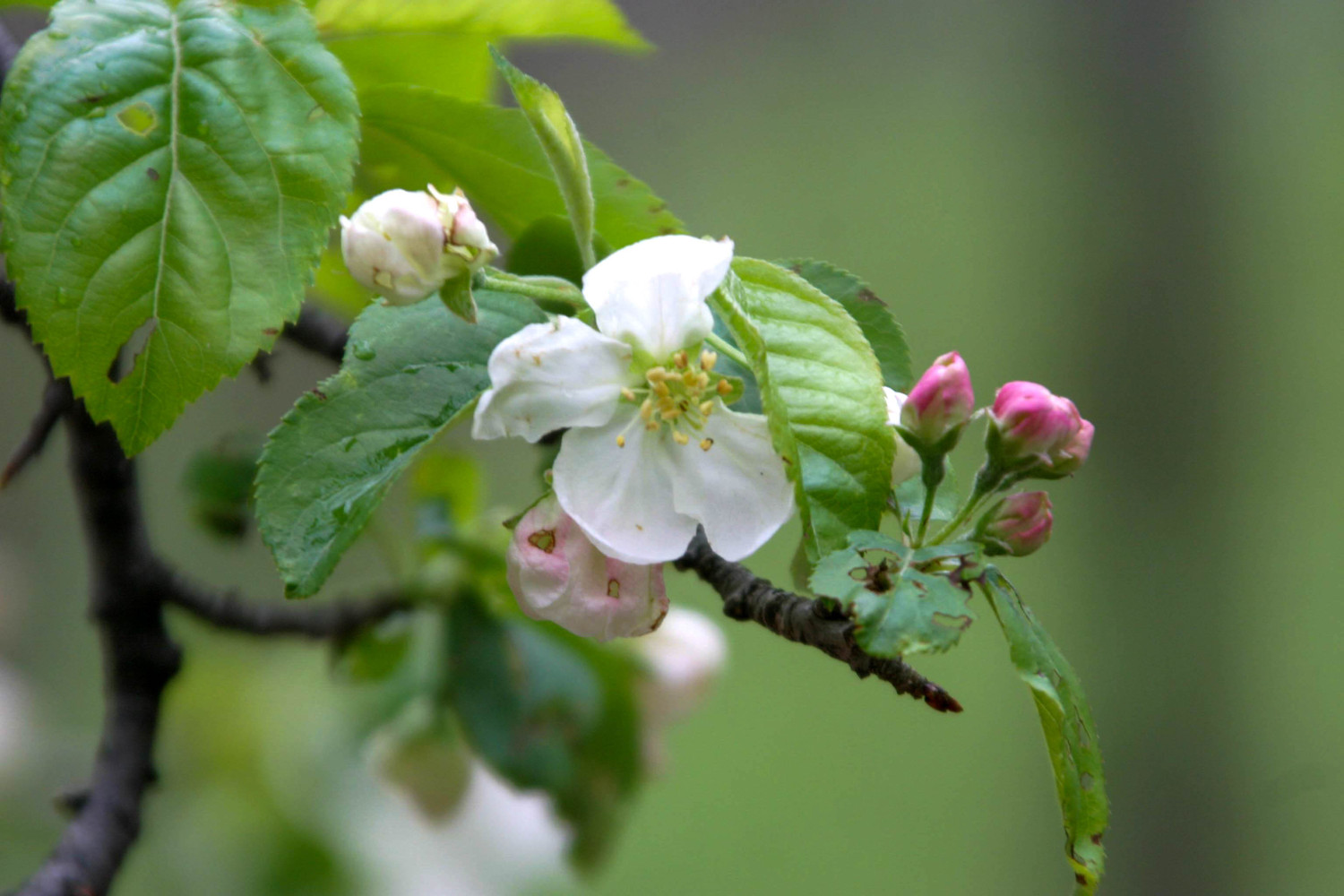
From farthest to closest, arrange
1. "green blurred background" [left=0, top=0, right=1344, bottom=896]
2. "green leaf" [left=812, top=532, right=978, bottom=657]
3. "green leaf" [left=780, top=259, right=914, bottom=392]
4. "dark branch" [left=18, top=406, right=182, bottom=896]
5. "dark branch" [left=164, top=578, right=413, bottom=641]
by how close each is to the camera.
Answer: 1. "green blurred background" [left=0, top=0, right=1344, bottom=896]
2. "dark branch" [left=164, top=578, right=413, bottom=641]
3. "dark branch" [left=18, top=406, right=182, bottom=896]
4. "green leaf" [left=780, top=259, right=914, bottom=392]
5. "green leaf" [left=812, top=532, right=978, bottom=657]

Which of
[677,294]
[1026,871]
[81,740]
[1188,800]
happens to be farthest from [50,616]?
[677,294]

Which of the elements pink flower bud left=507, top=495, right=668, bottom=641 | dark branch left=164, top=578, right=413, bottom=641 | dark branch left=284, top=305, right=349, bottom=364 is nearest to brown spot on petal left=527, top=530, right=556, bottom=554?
pink flower bud left=507, top=495, right=668, bottom=641

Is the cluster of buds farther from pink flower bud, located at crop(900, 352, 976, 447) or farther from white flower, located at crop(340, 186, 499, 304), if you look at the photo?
white flower, located at crop(340, 186, 499, 304)

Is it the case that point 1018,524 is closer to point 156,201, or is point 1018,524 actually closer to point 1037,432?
point 1037,432

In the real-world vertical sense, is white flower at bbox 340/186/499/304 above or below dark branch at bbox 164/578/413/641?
above

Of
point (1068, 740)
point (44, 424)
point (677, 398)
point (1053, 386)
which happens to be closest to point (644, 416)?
point (677, 398)

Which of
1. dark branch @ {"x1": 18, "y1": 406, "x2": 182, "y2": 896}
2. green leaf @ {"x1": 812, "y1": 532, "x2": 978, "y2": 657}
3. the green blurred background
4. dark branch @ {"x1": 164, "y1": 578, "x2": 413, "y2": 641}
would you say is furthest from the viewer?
the green blurred background

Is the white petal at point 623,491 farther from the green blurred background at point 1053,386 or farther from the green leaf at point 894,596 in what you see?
the green blurred background at point 1053,386

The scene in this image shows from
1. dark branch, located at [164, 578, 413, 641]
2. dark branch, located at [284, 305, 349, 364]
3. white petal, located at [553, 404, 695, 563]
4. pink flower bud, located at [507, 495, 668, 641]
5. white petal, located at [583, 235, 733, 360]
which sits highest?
white petal, located at [583, 235, 733, 360]
